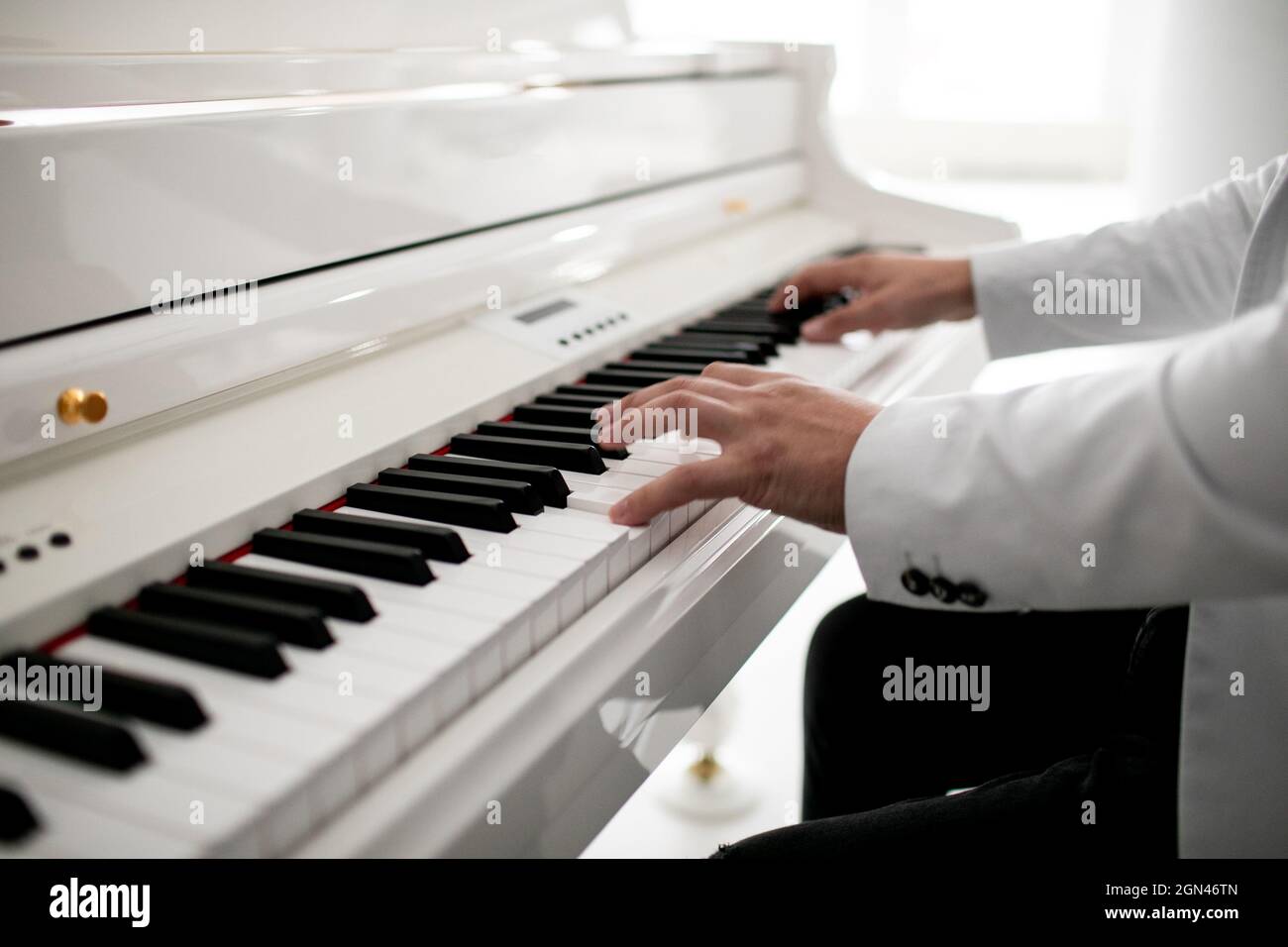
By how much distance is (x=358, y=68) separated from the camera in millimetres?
1196

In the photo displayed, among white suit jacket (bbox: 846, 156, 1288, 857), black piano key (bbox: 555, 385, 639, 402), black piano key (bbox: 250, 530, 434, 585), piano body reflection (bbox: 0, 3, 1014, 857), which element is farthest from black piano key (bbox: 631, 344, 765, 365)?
black piano key (bbox: 250, 530, 434, 585)

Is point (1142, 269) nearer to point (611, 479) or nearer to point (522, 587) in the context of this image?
point (611, 479)

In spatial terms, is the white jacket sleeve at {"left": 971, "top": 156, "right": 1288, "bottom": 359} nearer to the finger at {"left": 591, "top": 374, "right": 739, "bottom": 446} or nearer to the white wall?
the finger at {"left": 591, "top": 374, "right": 739, "bottom": 446}

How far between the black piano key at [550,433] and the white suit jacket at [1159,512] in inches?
11.9

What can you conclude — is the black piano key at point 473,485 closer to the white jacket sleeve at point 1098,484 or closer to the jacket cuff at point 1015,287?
the white jacket sleeve at point 1098,484

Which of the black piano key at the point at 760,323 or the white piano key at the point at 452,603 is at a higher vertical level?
the black piano key at the point at 760,323

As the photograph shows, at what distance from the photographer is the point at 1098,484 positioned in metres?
0.76

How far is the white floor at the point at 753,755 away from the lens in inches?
77.7

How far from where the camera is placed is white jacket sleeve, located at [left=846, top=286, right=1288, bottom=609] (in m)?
0.70

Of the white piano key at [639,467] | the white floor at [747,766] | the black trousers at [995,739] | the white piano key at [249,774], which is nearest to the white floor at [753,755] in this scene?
the white floor at [747,766]

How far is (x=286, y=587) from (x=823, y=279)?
3.64ft

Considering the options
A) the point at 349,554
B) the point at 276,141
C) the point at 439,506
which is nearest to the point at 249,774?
the point at 349,554

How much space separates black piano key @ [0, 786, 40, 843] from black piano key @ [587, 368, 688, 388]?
85 centimetres
